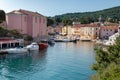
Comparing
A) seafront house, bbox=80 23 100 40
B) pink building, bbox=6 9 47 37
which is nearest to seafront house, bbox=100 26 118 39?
seafront house, bbox=80 23 100 40

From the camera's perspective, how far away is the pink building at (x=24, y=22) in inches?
1903

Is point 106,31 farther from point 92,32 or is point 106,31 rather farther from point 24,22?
point 24,22

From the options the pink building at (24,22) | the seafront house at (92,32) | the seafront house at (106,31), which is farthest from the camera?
the seafront house at (106,31)

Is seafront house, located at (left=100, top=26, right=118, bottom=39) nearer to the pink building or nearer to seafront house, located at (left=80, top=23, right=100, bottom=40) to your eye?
seafront house, located at (left=80, top=23, right=100, bottom=40)

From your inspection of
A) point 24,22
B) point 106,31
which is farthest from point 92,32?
point 24,22

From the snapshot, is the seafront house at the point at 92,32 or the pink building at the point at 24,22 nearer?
the pink building at the point at 24,22

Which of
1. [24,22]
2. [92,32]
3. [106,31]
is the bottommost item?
[92,32]

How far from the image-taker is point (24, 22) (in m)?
49.5

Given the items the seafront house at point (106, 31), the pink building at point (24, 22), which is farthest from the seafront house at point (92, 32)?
the pink building at point (24, 22)

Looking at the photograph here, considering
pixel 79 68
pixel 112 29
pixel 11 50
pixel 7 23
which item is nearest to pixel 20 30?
pixel 7 23

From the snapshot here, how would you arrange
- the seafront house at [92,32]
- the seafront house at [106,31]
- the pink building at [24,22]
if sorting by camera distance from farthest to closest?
the seafront house at [106,31]
the seafront house at [92,32]
the pink building at [24,22]

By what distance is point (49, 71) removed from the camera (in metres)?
23.2

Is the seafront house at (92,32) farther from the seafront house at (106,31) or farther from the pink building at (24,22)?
the pink building at (24,22)

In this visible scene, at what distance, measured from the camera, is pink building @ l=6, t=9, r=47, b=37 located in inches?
1903
